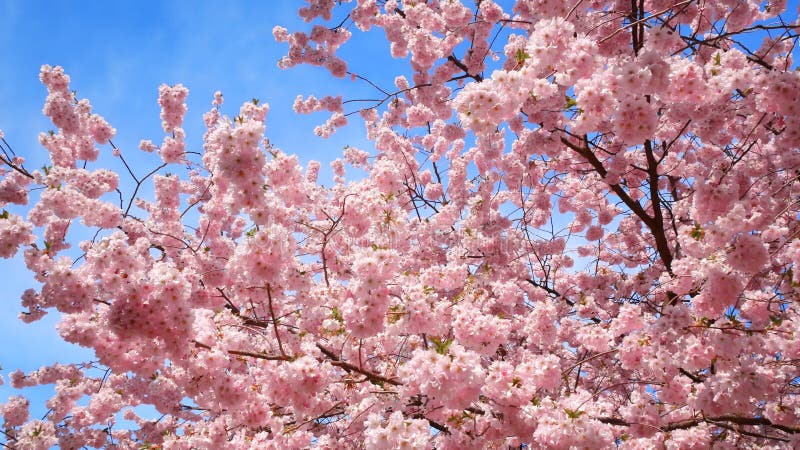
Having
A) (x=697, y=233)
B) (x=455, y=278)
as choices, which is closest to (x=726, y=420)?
(x=697, y=233)

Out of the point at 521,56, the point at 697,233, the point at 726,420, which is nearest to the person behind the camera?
the point at 521,56

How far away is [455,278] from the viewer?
253 inches

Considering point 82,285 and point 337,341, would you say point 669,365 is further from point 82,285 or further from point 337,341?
point 82,285

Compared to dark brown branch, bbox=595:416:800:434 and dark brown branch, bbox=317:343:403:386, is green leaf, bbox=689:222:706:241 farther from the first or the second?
dark brown branch, bbox=317:343:403:386

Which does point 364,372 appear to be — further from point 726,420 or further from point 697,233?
point 726,420

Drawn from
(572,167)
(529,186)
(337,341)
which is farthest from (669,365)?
(529,186)

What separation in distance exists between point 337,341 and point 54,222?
4.04 metres

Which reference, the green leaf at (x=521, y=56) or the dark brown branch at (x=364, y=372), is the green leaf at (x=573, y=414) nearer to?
the dark brown branch at (x=364, y=372)

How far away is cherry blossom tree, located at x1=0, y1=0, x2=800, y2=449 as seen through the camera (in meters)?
4.14

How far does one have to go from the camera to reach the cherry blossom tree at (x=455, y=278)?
163 inches

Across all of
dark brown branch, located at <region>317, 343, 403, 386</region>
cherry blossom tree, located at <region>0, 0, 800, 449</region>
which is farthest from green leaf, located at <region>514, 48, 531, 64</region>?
dark brown branch, located at <region>317, 343, 403, 386</region>

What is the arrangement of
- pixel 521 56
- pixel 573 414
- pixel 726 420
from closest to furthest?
pixel 521 56
pixel 573 414
pixel 726 420

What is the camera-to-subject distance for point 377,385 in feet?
17.9

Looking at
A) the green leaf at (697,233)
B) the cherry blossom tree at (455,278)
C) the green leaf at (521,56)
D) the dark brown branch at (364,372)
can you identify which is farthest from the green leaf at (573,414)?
the green leaf at (521,56)
